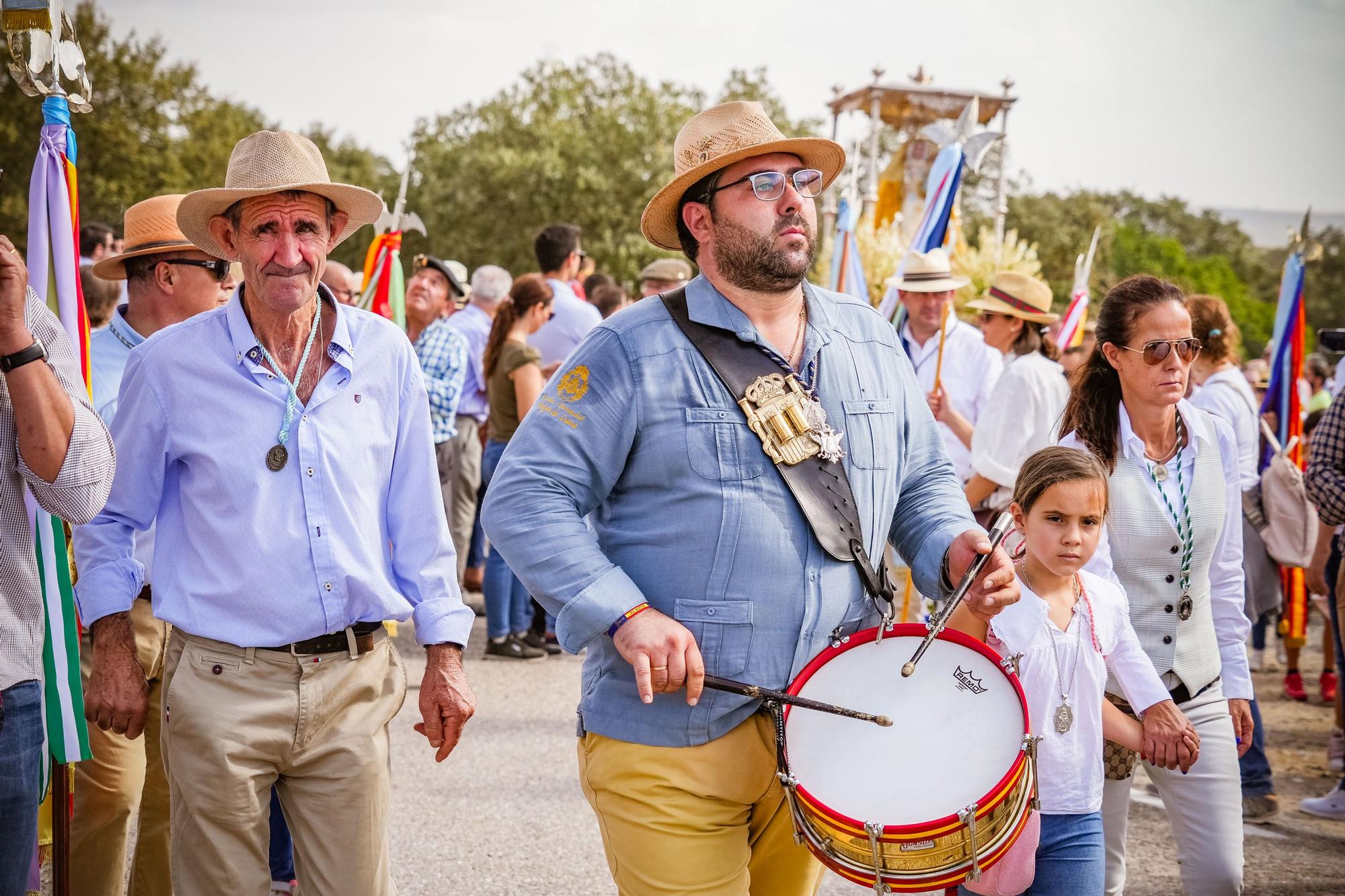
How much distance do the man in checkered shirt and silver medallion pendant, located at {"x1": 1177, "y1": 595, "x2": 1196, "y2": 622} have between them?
308cm

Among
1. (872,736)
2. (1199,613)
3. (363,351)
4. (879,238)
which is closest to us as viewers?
(872,736)

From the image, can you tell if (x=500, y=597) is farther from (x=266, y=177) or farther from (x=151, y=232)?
(x=266, y=177)

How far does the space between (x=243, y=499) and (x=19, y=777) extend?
2.55ft

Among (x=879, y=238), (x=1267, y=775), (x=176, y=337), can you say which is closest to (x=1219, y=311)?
(x=1267, y=775)

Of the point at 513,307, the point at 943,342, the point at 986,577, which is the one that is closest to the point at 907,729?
the point at 986,577

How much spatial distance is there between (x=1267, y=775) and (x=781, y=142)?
463 centimetres

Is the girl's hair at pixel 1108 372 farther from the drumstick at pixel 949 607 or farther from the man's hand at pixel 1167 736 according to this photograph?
the drumstick at pixel 949 607

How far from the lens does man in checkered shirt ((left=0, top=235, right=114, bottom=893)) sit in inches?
107

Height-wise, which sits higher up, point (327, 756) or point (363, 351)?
point (363, 351)

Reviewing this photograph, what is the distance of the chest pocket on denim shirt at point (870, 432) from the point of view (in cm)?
303

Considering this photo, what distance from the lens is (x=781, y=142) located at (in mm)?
3037

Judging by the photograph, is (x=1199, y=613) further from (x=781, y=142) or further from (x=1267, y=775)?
(x=1267, y=775)

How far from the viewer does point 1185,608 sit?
13.0 feet

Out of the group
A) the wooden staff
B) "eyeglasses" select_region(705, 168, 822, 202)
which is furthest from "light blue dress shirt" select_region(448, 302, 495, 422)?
"eyeglasses" select_region(705, 168, 822, 202)
